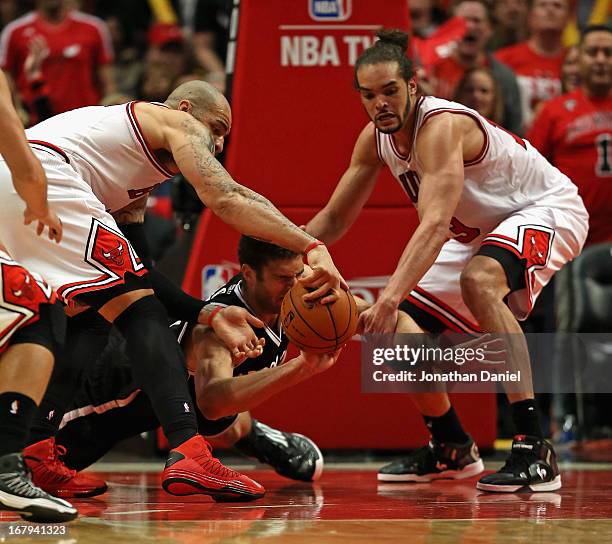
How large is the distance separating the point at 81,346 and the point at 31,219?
1.12 meters

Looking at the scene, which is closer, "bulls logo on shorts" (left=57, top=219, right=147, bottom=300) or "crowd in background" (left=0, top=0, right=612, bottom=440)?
"bulls logo on shorts" (left=57, top=219, right=147, bottom=300)

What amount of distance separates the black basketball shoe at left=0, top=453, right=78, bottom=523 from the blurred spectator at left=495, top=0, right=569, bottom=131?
5840 mm

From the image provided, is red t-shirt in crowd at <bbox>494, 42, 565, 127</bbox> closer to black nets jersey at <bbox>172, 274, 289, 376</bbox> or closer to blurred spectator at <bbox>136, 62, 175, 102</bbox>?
blurred spectator at <bbox>136, 62, 175, 102</bbox>

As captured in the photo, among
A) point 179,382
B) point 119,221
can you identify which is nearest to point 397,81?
point 119,221

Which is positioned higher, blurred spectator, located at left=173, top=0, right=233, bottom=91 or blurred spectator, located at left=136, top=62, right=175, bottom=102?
blurred spectator, located at left=173, top=0, right=233, bottom=91

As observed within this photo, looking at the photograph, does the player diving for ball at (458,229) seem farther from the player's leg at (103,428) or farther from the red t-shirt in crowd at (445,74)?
the red t-shirt in crowd at (445,74)

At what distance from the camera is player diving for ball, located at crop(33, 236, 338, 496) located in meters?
4.74

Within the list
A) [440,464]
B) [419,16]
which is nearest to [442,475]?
[440,464]

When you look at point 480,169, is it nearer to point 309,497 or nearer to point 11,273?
point 309,497

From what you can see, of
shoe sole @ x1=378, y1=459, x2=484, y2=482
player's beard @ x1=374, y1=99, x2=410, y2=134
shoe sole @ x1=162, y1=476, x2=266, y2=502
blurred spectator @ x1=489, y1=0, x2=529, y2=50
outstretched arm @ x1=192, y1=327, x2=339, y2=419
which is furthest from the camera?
blurred spectator @ x1=489, y1=0, x2=529, y2=50

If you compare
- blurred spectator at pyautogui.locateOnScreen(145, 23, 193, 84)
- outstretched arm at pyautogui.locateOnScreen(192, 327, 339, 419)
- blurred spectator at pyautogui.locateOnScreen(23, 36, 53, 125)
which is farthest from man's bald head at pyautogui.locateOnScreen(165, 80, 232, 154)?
blurred spectator at pyautogui.locateOnScreen(145, 23, 193, 84)

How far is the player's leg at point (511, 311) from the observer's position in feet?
16.3

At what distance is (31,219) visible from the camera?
12.5ft

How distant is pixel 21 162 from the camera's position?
12.0ft
